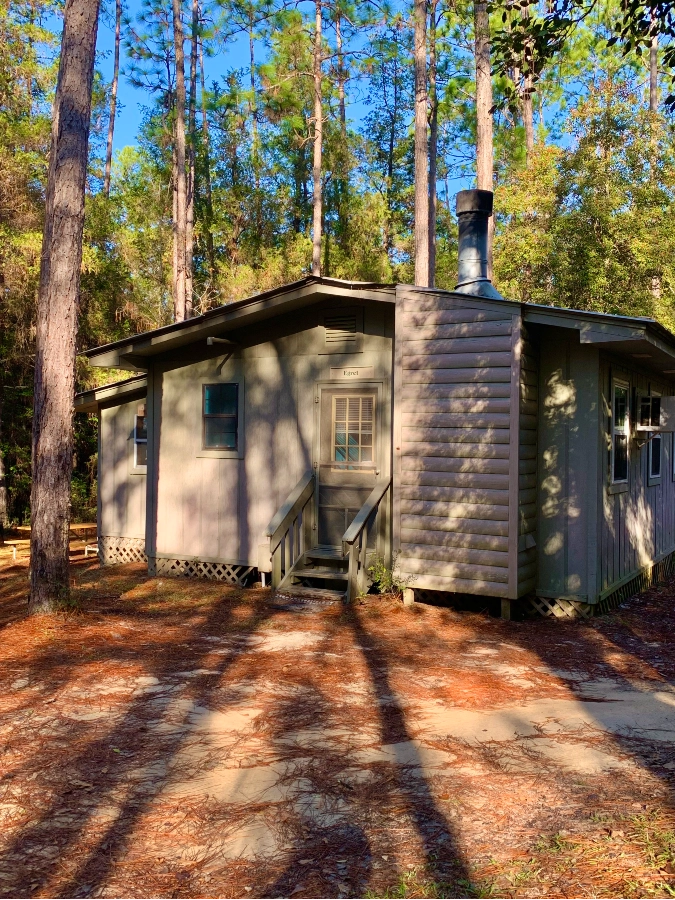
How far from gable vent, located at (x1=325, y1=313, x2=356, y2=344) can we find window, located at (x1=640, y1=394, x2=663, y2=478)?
390 cm

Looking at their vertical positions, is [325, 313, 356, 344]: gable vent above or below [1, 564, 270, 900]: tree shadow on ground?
above

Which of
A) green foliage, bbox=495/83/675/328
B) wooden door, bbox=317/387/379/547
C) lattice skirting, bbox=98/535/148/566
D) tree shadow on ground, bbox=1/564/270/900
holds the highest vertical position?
green foliage, bbox=495/83/675/328

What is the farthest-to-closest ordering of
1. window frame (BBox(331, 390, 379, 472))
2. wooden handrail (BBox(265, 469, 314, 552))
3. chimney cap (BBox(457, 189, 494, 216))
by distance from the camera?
window frame (BBox(331, 390, 379, 472)) → chimney cap (BBox(457, 189, 494, 216)) → wooden handrail (BBox(265, 469, 314, 552))

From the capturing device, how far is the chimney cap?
31.2 ft

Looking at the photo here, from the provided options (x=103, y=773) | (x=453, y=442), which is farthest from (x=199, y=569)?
(x=103, y=773)

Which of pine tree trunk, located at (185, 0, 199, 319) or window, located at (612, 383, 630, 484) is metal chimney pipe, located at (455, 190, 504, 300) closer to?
window, located at (612, 383, 630, 484)

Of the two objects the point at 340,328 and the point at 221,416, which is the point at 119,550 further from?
the point at 340,328

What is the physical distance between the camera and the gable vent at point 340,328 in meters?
9.70

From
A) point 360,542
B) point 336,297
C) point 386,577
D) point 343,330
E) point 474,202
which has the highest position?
point 474,202

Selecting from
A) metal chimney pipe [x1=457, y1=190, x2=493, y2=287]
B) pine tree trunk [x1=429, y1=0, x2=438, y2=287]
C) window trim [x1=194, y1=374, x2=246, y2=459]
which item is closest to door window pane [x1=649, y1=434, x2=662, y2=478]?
metal chimney pipe [x1=457, y1=190, x2=493, y2=287]

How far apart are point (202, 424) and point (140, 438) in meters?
2.36

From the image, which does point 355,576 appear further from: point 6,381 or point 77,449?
point 77,449

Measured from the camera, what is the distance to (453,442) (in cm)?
853

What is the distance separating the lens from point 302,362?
10.1 metres
